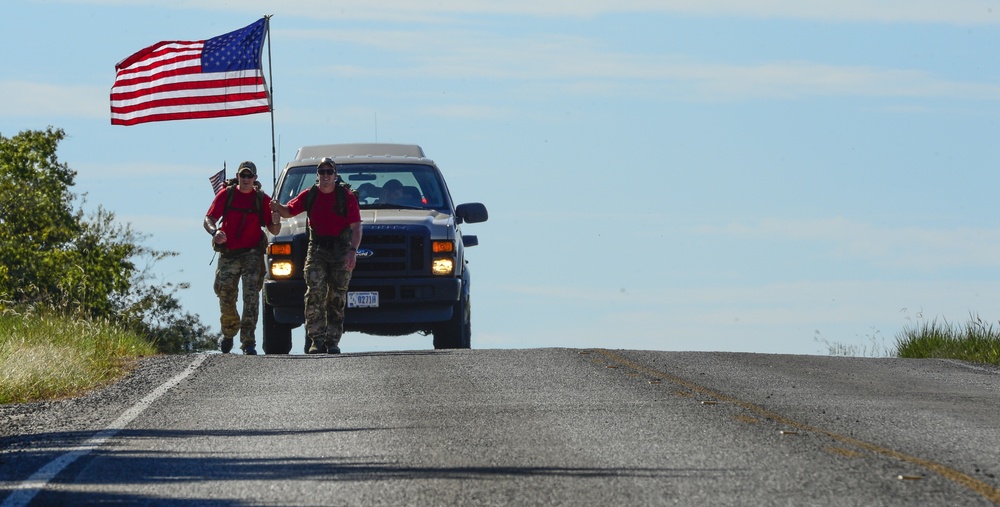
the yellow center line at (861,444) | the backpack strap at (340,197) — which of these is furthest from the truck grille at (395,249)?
the yellow center line at (861,444)

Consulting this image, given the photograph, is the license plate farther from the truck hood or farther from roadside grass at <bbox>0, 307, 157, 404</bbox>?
roadside grass at <bbox>0, 307, 157, 404</bbox>

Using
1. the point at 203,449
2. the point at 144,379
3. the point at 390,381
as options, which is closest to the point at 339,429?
the point at 203,449

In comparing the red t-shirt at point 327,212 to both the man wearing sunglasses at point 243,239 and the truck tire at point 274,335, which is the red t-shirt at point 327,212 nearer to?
the man wearing sunglasses at point 243,239

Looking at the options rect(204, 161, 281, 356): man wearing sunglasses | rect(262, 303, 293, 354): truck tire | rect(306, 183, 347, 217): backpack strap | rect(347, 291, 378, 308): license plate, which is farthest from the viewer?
rect(262, 303, 293, 354): truck tire

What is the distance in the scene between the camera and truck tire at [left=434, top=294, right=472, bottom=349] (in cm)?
1758

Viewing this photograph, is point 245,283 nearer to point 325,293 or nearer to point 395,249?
point 325,293

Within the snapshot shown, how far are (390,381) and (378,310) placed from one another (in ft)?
14.3

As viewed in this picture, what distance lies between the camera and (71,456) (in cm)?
859

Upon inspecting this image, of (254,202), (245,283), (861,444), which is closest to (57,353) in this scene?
(245,283)

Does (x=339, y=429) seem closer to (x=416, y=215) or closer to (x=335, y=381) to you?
(x=335, y=381)

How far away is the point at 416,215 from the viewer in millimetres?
17312

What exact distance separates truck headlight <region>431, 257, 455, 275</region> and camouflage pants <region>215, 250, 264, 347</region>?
6.14 feet

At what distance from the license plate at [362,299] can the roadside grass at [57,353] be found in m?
2.31

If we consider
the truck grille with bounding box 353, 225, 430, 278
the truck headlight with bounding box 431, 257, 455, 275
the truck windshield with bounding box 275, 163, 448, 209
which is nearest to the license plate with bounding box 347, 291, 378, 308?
the truck grille with bounding box 353, 225, 430, 278
